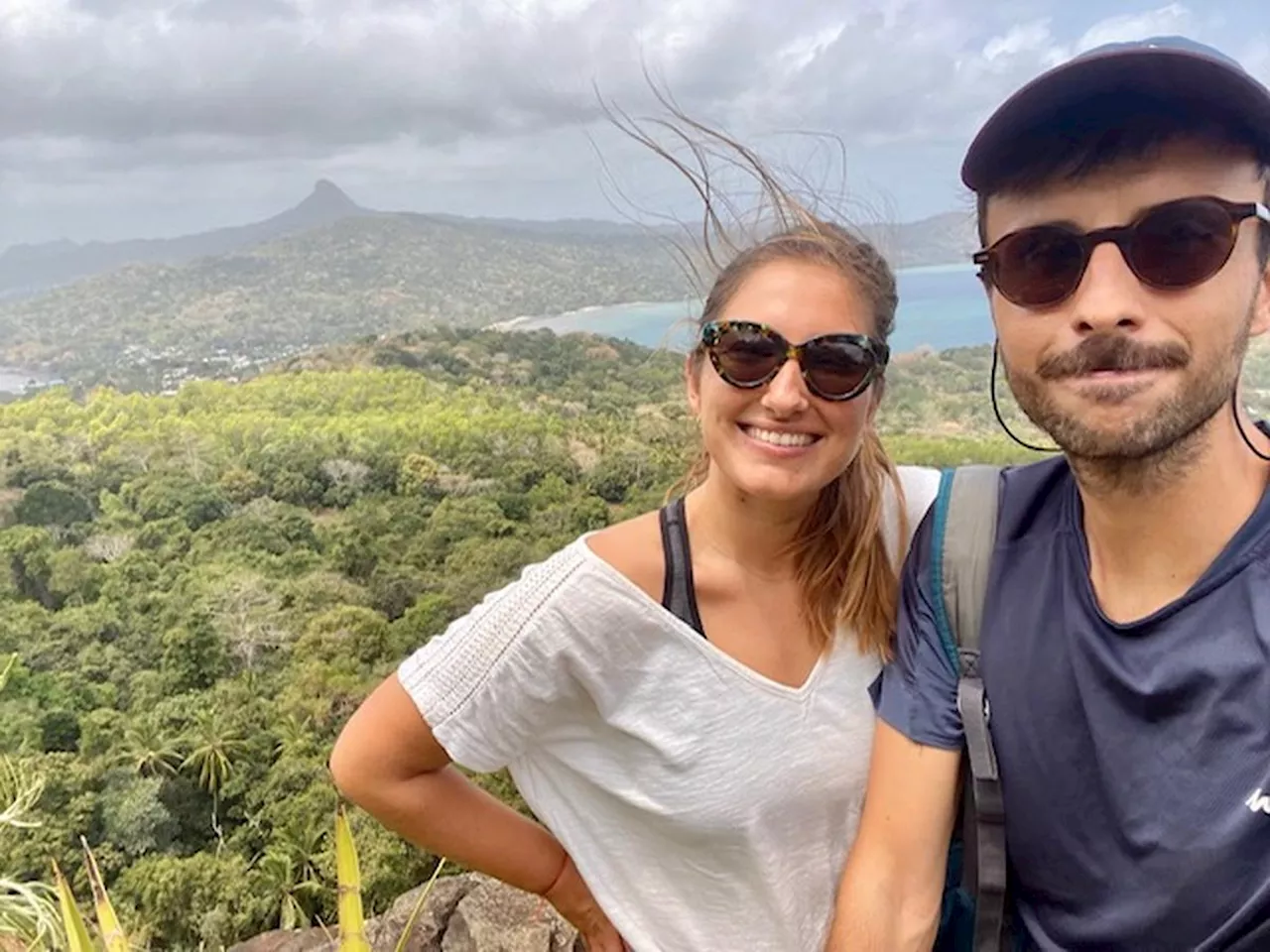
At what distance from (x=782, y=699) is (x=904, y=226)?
2.93 ft

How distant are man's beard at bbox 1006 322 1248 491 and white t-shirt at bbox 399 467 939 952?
0.45 metres

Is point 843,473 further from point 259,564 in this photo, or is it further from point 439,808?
point 259,564

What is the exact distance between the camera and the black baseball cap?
88 cm

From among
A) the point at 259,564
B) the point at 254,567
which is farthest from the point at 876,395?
the point at 259,564

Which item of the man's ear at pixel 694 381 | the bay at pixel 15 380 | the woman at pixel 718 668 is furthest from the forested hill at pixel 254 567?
the woman at pixel 718 668

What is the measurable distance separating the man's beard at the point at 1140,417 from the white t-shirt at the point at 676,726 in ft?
1.46

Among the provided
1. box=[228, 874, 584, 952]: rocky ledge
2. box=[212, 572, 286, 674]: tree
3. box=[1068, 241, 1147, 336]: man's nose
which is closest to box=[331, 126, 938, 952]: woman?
box=[1068, 241, 1147, 336]: man's nose

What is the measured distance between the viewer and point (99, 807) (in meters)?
18.4

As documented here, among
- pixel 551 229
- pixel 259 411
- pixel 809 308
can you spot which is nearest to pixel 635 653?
pixel 809 308

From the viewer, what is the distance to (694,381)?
1.46 m

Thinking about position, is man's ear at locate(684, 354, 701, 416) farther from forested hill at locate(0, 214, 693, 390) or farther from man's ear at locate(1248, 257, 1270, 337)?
forested hill at locate(0, 214, 693, 390)

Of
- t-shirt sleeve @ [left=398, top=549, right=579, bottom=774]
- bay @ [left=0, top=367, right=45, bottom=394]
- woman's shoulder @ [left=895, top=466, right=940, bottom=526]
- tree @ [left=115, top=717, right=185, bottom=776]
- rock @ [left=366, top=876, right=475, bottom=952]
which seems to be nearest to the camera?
t-shirt sleeve @ [left=398, top=549, right=579, bottom=774]

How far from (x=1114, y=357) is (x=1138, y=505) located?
0.16 metres

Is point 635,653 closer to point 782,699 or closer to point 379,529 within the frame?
point 782,699
